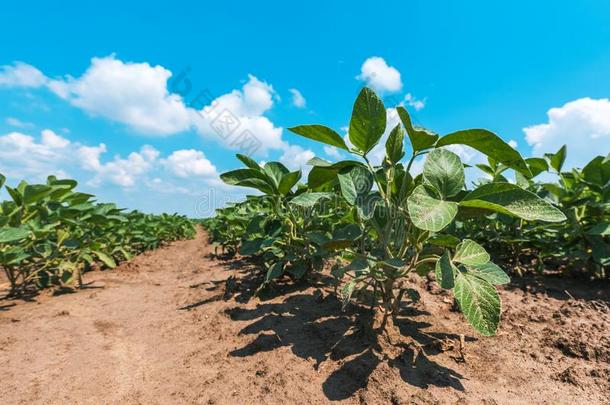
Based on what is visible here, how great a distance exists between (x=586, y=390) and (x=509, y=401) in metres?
0.33

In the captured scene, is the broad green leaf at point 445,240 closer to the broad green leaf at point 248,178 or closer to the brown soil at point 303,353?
the brown soil at point 303,353

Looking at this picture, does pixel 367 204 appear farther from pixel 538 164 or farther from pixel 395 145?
pixel 538 164

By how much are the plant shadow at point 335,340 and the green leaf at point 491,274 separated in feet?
1.42

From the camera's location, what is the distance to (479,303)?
1121mm

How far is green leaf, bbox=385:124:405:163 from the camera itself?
4.65ft


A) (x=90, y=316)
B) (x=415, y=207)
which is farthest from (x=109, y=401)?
(x=415, y=207)

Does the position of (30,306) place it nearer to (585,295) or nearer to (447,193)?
(447,193)

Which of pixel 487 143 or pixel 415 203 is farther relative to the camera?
pixel 487 143

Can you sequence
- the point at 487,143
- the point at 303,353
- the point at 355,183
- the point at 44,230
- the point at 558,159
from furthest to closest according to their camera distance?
1. the point at 44,230
2. the point at 558,159
3. the point at 303,353
4. the point at 355,183
5. the point at 487,143

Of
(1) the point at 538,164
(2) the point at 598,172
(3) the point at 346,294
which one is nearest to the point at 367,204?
(3) the point at 346,294

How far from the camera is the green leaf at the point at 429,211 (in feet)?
3.37

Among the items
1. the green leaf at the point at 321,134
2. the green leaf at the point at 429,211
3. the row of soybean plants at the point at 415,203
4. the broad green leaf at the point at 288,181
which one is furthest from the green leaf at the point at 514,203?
the broad green leaf at the point at 288,181

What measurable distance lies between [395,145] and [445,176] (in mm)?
272

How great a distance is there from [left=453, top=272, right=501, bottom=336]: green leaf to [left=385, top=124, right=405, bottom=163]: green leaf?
1.80 feet
